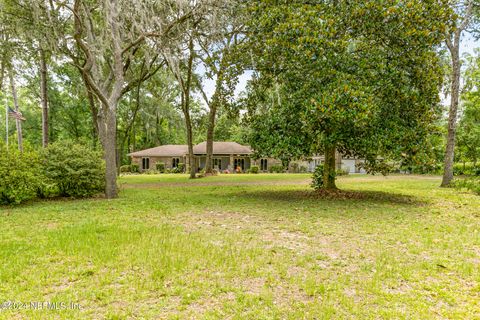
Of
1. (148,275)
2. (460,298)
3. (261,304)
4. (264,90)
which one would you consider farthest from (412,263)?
(264,90)

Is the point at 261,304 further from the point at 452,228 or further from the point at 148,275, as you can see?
the point at 452,228

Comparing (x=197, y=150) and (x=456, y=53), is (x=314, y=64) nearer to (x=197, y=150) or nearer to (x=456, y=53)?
(x=456, y=53)

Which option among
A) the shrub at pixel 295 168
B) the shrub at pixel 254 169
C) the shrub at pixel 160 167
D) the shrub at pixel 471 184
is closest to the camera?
the shrub at pixel 471 184

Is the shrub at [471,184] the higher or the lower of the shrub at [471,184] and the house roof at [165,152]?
the lower

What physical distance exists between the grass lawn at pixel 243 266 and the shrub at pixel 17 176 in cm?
197

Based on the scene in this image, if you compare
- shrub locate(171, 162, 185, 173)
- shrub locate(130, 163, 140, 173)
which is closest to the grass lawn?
shrub locate(171, 162, 185, 173)

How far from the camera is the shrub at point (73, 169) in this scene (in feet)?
35.8

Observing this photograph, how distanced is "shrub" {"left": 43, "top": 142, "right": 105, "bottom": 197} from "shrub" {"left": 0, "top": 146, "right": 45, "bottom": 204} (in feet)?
2.59

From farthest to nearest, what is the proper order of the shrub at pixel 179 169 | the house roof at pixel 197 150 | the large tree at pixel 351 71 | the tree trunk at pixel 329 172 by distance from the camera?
the house roof at pixel 197 150
the shrub at pixel 179 169
the tree trunk at pixel 329 172
the large tree at pixel 351 71

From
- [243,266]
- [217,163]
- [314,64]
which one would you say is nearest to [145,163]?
[217,163]

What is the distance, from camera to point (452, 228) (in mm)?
6602

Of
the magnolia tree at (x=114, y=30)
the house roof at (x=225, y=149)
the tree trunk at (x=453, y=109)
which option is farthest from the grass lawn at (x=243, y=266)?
the house roof at (x=225, y=149)

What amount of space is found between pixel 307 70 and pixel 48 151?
10045 mm

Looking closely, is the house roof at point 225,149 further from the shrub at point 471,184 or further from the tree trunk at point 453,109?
the shrub at point 471,184
